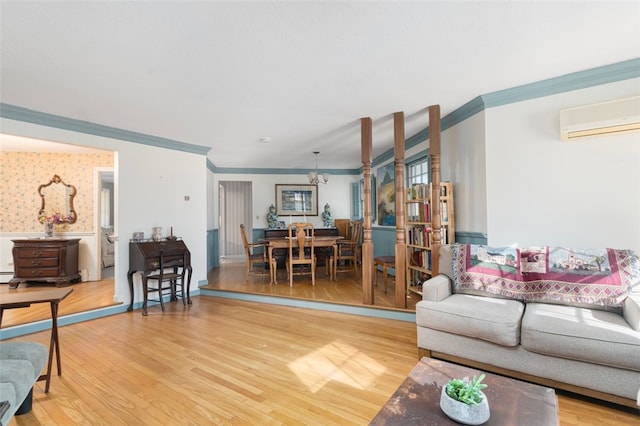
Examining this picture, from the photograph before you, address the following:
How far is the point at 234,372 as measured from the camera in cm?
235

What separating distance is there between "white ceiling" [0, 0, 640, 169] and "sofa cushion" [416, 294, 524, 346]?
2.02 metres

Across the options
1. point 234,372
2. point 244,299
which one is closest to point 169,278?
Result: point 244,299

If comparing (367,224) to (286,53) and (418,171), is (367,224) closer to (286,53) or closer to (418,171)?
(418,171)

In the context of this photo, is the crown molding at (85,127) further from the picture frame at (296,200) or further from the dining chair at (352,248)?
the dining chair at (352,248)

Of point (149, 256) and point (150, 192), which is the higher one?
point (150, 192)

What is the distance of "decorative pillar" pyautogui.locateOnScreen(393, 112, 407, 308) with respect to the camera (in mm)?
3521

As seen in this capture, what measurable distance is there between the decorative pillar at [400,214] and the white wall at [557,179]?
0.91m

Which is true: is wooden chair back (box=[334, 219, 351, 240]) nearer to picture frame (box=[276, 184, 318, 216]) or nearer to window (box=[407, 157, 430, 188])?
picture frame (box=[276, 184, 318, 216])

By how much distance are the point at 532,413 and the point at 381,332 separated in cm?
197

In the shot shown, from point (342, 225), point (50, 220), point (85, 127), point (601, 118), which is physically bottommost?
point (342, 225)

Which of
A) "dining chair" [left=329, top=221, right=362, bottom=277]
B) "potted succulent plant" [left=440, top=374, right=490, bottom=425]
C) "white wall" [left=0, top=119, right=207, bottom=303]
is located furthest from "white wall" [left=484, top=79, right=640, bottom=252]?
"white wall" [left=0, top=119, right=207, bottom=303]

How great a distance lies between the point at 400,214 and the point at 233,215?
6.15 m

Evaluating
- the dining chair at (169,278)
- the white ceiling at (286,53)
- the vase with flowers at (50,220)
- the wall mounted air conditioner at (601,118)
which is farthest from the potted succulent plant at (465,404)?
the vase with flowers at (50,220)

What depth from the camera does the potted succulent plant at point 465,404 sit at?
1168 mm
